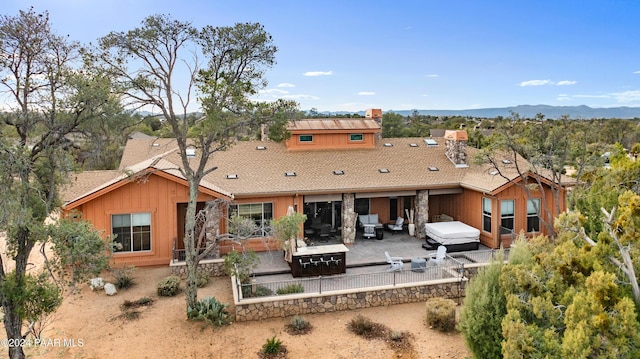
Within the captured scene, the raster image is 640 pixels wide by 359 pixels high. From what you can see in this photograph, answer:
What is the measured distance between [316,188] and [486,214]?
24.8ft

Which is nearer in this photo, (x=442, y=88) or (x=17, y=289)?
(x=17, y=289)

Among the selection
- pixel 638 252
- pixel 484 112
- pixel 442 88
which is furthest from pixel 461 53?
pixel 484 112

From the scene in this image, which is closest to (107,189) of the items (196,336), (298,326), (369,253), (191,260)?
(191,260)

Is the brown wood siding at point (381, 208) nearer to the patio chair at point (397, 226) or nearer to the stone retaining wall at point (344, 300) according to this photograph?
the patio chair at point (397, 226)

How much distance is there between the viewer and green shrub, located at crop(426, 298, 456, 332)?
11617mm

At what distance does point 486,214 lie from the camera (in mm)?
Answer: 18234

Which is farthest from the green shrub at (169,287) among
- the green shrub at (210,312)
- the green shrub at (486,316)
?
the green shrub at (486,316)

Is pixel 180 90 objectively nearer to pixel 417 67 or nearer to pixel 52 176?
pixel 52 176

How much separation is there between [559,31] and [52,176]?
30.5m

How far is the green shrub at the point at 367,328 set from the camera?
11266 mm

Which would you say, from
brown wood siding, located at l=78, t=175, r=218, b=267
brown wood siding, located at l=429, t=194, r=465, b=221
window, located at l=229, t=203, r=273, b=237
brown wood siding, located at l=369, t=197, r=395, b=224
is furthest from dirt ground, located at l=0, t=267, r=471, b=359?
brown wood siding, located at l=369, t=197, r=395, b=224

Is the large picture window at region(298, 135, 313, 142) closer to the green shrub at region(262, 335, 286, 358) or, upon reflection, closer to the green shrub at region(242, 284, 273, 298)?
the green shrub at region(242, 284, 273, 298)

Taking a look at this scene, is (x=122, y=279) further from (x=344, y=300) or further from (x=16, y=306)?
(x=344, y=300)

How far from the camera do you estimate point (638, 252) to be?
625 cm
